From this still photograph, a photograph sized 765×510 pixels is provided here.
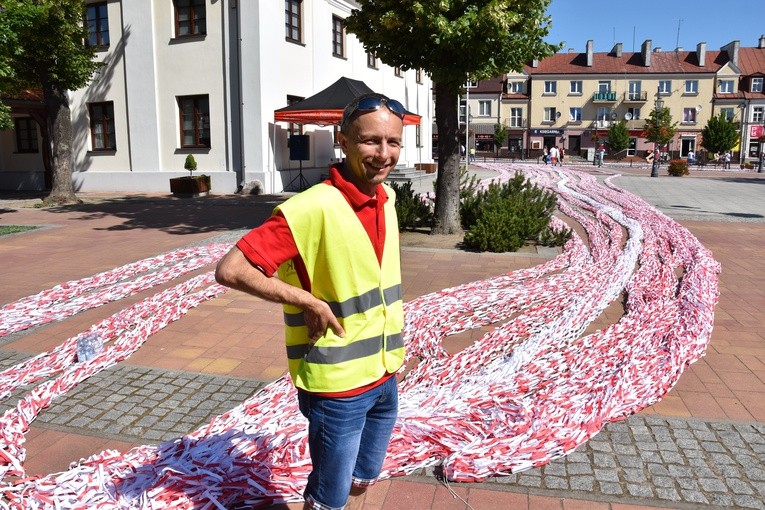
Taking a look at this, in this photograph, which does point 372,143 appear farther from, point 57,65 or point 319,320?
point 57,65

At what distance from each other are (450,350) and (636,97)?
65.2 m

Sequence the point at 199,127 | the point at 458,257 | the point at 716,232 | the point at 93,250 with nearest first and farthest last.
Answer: the point at 458,257 < the point at 93,250 < the point at 716,232 < the point at 199,127

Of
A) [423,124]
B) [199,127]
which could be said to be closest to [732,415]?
[199,127]

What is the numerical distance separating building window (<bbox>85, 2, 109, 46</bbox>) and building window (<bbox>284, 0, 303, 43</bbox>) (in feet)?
20.6

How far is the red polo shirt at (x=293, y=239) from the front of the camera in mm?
1903

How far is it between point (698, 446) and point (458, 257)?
560cm

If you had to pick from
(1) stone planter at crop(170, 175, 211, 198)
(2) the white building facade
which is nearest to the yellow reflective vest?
(2) the white building facade

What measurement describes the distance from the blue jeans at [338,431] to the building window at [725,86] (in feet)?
235

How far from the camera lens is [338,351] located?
2008 mm

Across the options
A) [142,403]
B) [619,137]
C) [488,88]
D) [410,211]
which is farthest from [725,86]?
[142,403]

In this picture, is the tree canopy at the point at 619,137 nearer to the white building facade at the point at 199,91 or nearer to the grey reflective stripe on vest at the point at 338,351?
the white building facade at the point at 199,91

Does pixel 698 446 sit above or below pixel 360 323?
below

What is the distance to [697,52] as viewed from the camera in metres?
62.5

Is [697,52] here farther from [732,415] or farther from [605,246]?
[732,415]
